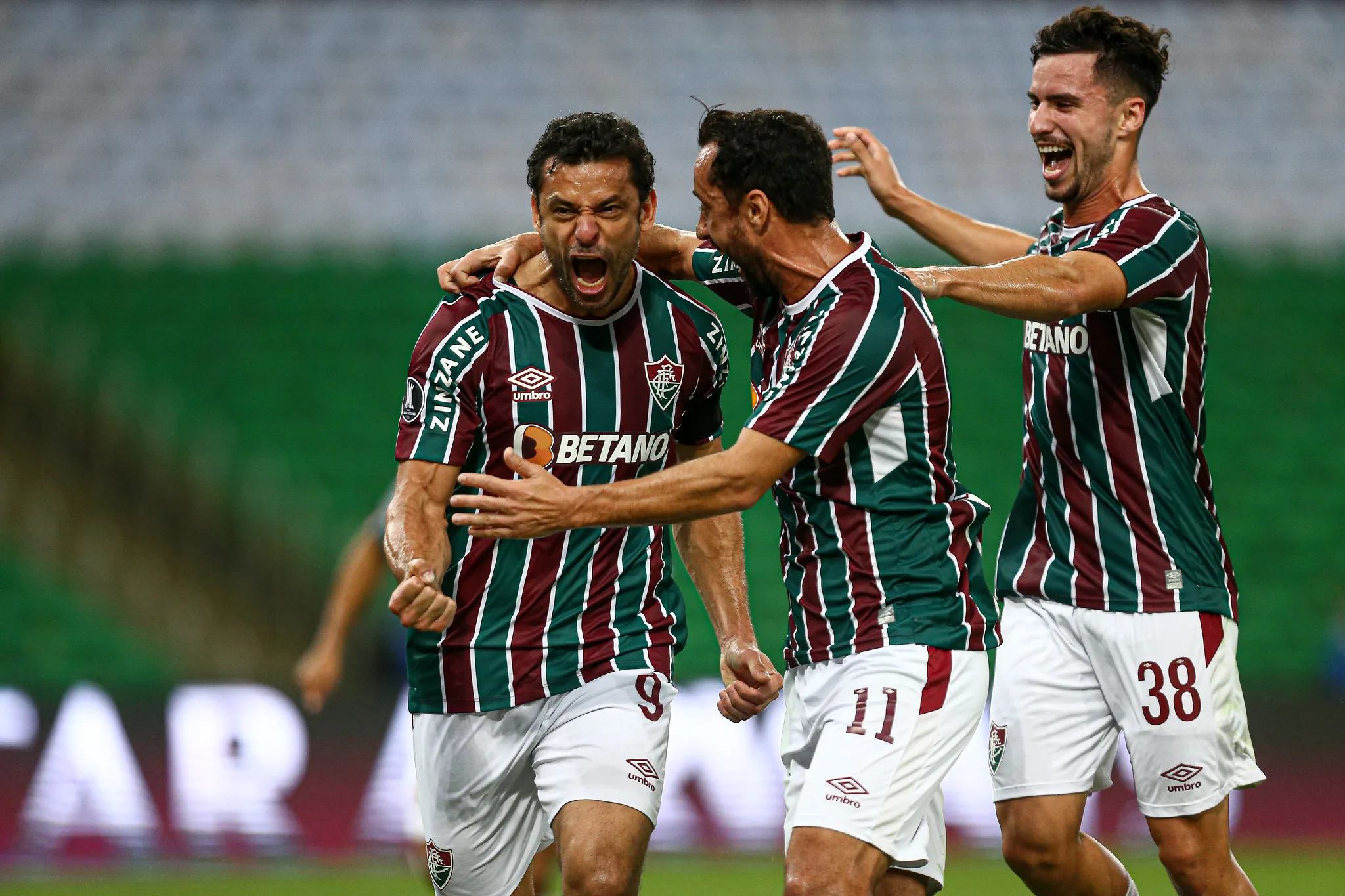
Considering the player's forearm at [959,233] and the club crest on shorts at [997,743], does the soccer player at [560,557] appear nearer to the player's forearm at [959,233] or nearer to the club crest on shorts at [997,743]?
the club crest on shorts at [997,743]

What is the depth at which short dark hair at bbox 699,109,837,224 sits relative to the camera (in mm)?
3551

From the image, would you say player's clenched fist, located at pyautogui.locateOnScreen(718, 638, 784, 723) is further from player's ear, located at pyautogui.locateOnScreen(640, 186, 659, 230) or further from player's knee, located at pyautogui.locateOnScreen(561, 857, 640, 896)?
player's ear, located at pyautogui.locateOnScreen(640, 186, 659, 230)

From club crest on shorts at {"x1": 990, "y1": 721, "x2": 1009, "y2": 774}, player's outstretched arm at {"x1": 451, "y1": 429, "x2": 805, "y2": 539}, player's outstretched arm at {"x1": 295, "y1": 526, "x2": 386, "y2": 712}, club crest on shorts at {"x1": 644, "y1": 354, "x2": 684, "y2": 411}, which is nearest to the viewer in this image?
player's outstretched arm at {"x1": 451, "y1": 429, "x2": 805, "y2": 539}

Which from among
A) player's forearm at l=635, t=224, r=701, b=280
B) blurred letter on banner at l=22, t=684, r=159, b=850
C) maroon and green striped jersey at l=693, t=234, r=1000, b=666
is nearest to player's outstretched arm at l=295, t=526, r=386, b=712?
blurred letter on banner at l=22, t=684, r=159, b=850

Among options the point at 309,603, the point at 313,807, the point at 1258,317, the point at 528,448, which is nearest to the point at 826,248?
the point at 528,448

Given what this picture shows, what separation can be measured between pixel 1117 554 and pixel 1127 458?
26 centimetres

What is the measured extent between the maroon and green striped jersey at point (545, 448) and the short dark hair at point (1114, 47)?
1214 mm

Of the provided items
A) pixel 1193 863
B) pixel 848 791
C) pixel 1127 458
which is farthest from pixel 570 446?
pixel 1193 863

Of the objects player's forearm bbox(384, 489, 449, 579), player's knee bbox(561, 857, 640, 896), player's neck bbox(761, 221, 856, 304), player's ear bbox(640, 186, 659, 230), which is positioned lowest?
player's knee bbox(561, 857, 640, 896)

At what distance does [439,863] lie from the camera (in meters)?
4.03

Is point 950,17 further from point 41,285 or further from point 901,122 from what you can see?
point 41,285

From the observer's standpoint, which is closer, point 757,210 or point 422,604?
point 422,604

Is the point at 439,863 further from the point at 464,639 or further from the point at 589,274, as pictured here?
the point at 589,274

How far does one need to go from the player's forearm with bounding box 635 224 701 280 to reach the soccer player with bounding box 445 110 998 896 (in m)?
0.57
